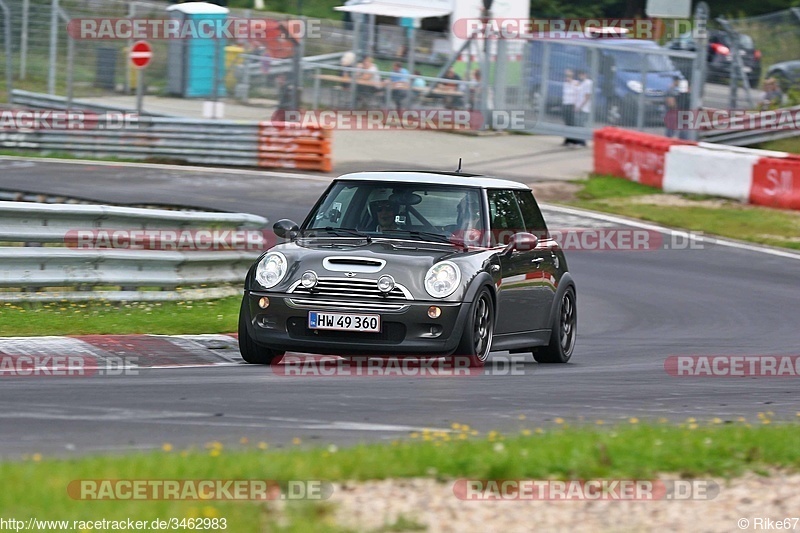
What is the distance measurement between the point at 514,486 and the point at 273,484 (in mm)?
1006

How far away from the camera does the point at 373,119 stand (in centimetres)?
3156

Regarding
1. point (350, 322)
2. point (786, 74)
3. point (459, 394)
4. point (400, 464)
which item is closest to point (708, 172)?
point (786, 74)

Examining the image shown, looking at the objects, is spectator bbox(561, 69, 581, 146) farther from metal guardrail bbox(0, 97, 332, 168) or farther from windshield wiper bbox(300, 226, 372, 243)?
windshield wiper bbox(300, 226, 372, 243)

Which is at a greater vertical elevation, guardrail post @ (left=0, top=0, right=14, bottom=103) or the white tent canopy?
the white tent canopy

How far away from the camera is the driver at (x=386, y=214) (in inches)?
401

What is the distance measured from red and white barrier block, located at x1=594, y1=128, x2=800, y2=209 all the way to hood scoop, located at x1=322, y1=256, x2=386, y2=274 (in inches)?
580

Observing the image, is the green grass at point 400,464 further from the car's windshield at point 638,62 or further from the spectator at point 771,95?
the spectator at point 771,95

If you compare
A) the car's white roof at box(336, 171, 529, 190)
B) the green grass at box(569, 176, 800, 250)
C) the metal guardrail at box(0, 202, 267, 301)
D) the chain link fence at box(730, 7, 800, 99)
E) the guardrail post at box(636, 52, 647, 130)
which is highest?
the chain link fence at box(730, 7, 800, 99)

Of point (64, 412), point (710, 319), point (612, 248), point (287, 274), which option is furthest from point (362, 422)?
point (612, 248)

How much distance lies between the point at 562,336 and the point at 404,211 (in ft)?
6.49

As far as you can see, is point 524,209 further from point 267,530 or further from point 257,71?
point 257,71

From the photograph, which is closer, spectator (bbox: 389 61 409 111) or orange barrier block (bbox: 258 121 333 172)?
orange barrier block (bbox: 258 121 333 172)

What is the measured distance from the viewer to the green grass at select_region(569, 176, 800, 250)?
68.9 feet

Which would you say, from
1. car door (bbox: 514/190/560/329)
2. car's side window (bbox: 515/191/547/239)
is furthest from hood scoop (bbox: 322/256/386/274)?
car's side window (bbox: 515/191/547/239)
